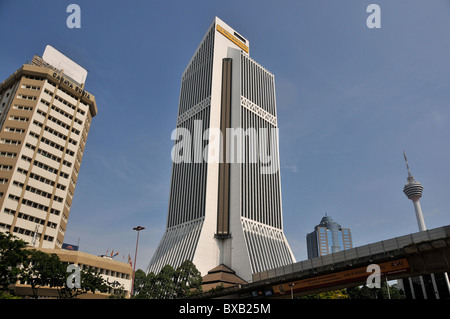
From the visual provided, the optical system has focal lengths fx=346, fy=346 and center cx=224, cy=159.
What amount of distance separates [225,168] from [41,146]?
5789 cm

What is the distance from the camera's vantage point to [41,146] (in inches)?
3494

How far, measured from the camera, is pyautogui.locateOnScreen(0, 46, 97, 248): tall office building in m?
80.0

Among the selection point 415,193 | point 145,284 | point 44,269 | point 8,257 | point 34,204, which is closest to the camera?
point 8,257

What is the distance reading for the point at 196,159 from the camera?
12362 cm

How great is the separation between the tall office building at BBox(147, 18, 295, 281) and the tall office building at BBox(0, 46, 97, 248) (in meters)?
37.4

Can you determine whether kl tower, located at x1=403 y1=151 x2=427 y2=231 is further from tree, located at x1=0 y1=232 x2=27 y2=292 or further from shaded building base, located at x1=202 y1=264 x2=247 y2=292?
tree, located at x1=0 y1=232 x2=27 y2=292

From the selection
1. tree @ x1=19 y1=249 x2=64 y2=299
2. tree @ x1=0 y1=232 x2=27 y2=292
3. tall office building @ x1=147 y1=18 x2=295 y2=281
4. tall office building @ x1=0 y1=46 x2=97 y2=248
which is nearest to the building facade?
tree @ x1=19 y1=249 x2=64 y2=299

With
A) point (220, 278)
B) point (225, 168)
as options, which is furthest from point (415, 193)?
point (220, 278)

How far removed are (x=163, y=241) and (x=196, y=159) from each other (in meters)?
30.9

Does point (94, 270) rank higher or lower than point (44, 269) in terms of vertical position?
higher

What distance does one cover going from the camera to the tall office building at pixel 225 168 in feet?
350

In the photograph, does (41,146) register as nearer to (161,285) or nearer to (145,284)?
(145,284)
